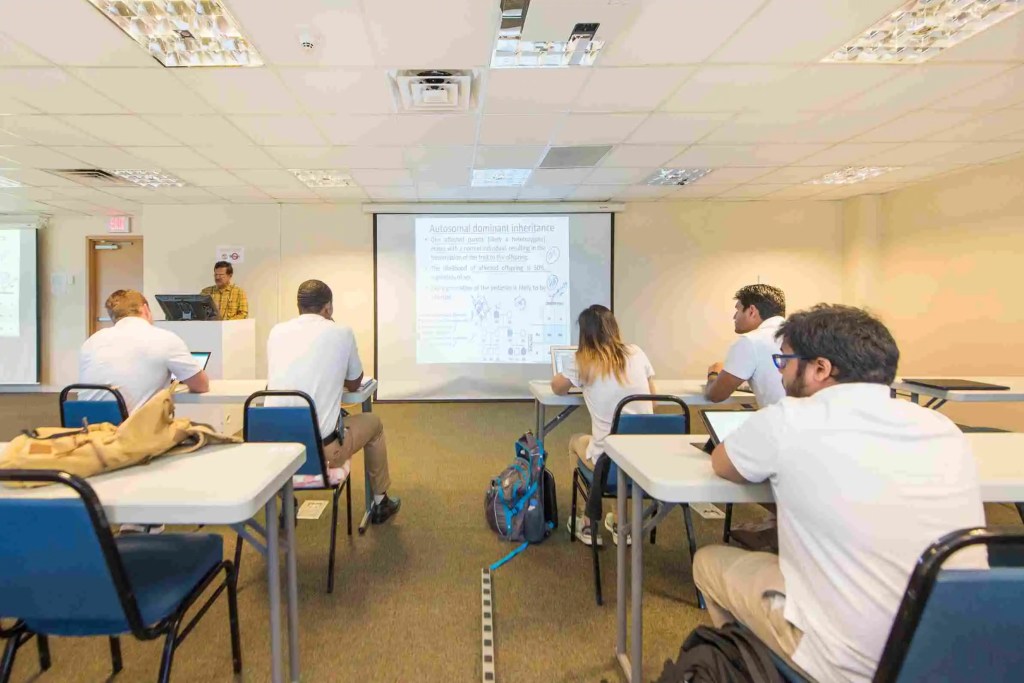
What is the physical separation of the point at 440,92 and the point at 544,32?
2.44 feet

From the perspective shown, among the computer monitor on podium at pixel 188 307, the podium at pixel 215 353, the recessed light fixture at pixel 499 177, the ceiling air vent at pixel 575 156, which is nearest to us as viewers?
the ceiling air vent at pixel 575 156

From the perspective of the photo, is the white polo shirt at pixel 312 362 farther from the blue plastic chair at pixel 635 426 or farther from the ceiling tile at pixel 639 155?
the ceiling tile at pixel 639 155

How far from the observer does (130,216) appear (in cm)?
579

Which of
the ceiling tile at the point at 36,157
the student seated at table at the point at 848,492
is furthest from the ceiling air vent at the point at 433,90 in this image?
the ceiling tile at the point at 36,157

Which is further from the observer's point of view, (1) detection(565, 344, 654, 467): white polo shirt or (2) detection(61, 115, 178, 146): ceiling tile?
(2) detection(61, 115, 178, 146): ceiling tile

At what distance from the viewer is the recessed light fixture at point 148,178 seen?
4133 millimetres

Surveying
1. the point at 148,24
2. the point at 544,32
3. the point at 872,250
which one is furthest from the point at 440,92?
the point at 872,250

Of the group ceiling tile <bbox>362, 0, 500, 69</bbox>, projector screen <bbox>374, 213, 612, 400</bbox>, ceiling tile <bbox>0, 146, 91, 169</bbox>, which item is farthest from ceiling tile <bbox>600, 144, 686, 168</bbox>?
ceiling tile <bbox>0, 146, 91, 169</bbox>

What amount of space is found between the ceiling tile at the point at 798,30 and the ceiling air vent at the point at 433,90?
1274 mm

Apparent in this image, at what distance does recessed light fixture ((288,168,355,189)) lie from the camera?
4141 millimetres

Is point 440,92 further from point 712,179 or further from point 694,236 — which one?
point 694,236

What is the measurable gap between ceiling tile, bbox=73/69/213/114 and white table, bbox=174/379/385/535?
5.29ft

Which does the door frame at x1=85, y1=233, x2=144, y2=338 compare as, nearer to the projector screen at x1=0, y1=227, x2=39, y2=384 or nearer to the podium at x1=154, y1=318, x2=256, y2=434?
the projector screen at x1=0, y1=227, x2=39, y2=384

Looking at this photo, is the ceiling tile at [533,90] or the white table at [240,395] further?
the ceiling tile at [533,90]
